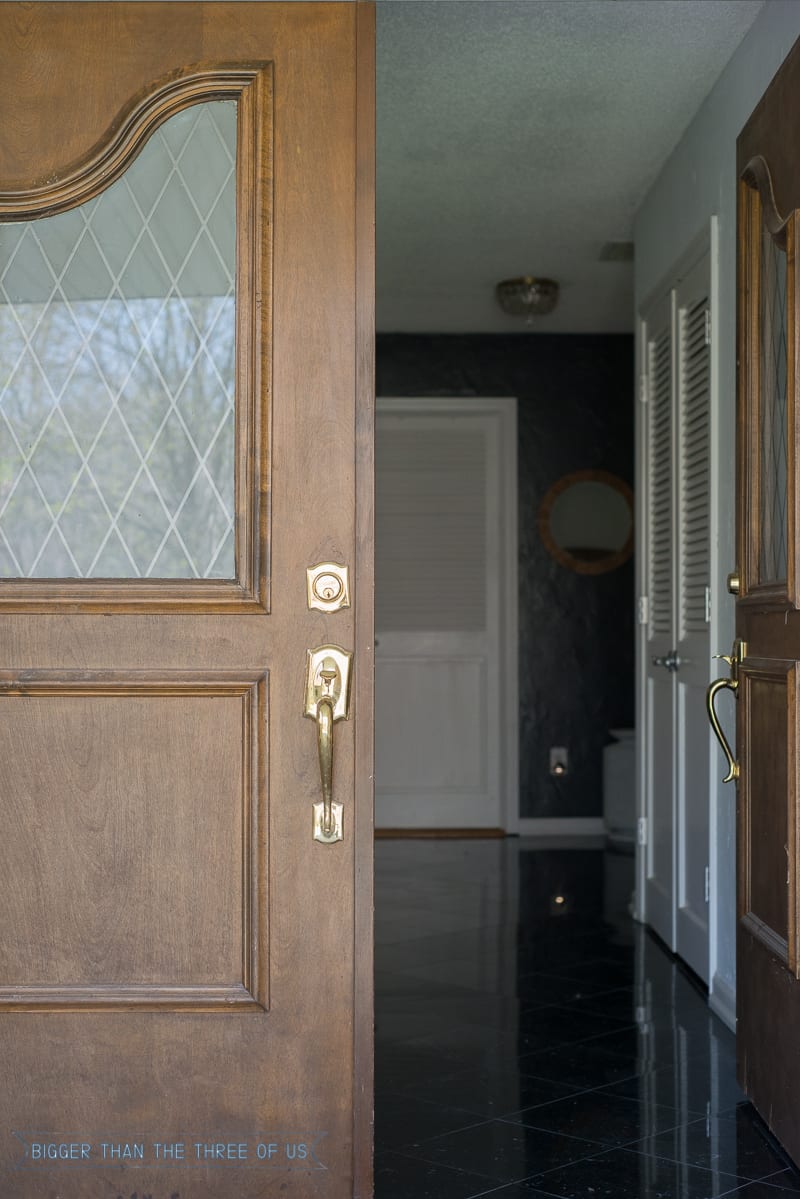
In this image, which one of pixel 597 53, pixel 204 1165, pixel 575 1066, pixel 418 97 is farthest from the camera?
pixel 418 97

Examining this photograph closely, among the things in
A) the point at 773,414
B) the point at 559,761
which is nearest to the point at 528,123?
the point at 773,414

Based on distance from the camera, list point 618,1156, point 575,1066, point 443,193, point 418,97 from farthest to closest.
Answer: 1. point 443,193
2. point 418,97
3. point 575,1066
4. point 618,1156

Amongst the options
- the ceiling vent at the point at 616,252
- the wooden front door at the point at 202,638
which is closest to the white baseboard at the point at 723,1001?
the wooden front door at the point at 202,638

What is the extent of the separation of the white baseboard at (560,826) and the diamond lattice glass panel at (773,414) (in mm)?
4724

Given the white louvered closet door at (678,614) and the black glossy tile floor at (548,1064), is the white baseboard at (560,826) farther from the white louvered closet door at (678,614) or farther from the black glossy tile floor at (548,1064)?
the white louvered closet door at (678,614)

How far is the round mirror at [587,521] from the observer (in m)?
7.48

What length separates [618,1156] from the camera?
2.75 metres

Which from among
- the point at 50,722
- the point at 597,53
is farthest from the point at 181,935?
the point at 597,53

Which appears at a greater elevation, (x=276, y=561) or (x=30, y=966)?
(x=276, y=561)

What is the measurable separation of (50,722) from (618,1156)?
149cm

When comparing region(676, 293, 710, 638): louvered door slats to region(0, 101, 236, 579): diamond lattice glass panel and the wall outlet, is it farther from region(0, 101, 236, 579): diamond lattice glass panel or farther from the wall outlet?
the wall outlet

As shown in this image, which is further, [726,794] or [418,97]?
[418,97]

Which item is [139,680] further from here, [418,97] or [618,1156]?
[418,97]

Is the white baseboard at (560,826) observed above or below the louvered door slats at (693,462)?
below
